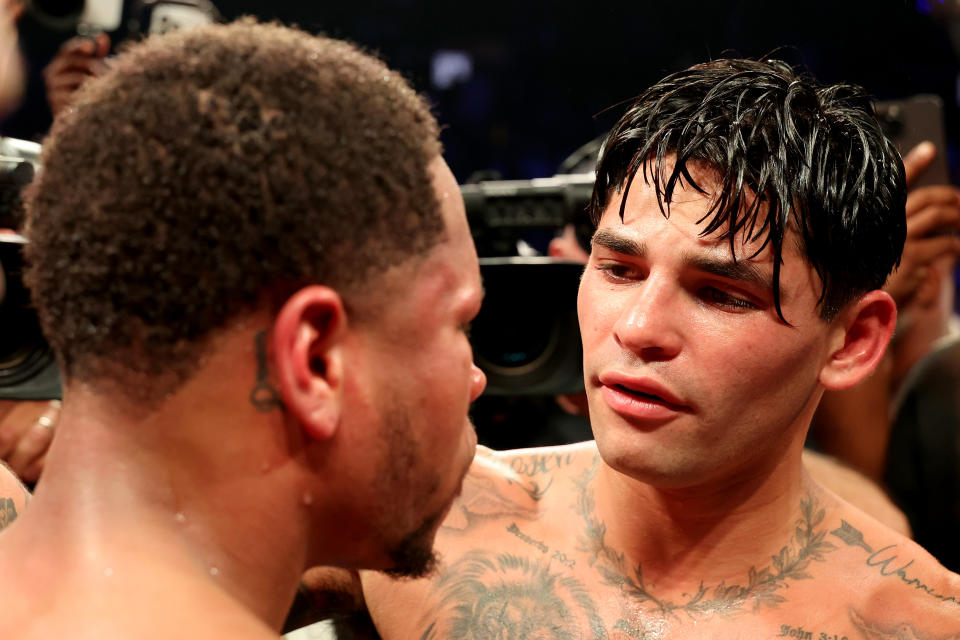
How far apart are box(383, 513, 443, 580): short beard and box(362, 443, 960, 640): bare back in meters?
0.50

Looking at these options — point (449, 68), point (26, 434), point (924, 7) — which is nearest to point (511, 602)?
point (26, 434)

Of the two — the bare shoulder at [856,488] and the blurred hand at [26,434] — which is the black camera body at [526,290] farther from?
the blurred hand at [26,434]

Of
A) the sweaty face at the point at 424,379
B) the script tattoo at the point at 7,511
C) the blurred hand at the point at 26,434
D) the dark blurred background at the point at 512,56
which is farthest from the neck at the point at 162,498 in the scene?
the dark blurred background at the point at 512,56

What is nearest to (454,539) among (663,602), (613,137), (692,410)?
(663,602)

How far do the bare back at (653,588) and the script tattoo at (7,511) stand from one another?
599mm

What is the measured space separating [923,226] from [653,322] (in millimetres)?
1194

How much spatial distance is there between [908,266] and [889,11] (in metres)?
1.31

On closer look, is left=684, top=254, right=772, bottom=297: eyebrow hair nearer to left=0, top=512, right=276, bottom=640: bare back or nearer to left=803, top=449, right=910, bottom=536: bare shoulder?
left=0, top=512, right=276, bottom=640: bare back

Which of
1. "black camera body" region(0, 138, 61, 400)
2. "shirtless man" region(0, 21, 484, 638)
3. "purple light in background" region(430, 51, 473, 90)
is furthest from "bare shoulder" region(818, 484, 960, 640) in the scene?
"purple light in background" region(430, 51, 473, 90)

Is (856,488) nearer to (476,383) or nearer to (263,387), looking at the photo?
(476,383)

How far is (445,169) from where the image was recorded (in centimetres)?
106

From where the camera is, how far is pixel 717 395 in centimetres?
144

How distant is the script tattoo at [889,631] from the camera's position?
1511mm

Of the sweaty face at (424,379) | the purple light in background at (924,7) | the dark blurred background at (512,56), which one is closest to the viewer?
the sweaty face at (424,379)
